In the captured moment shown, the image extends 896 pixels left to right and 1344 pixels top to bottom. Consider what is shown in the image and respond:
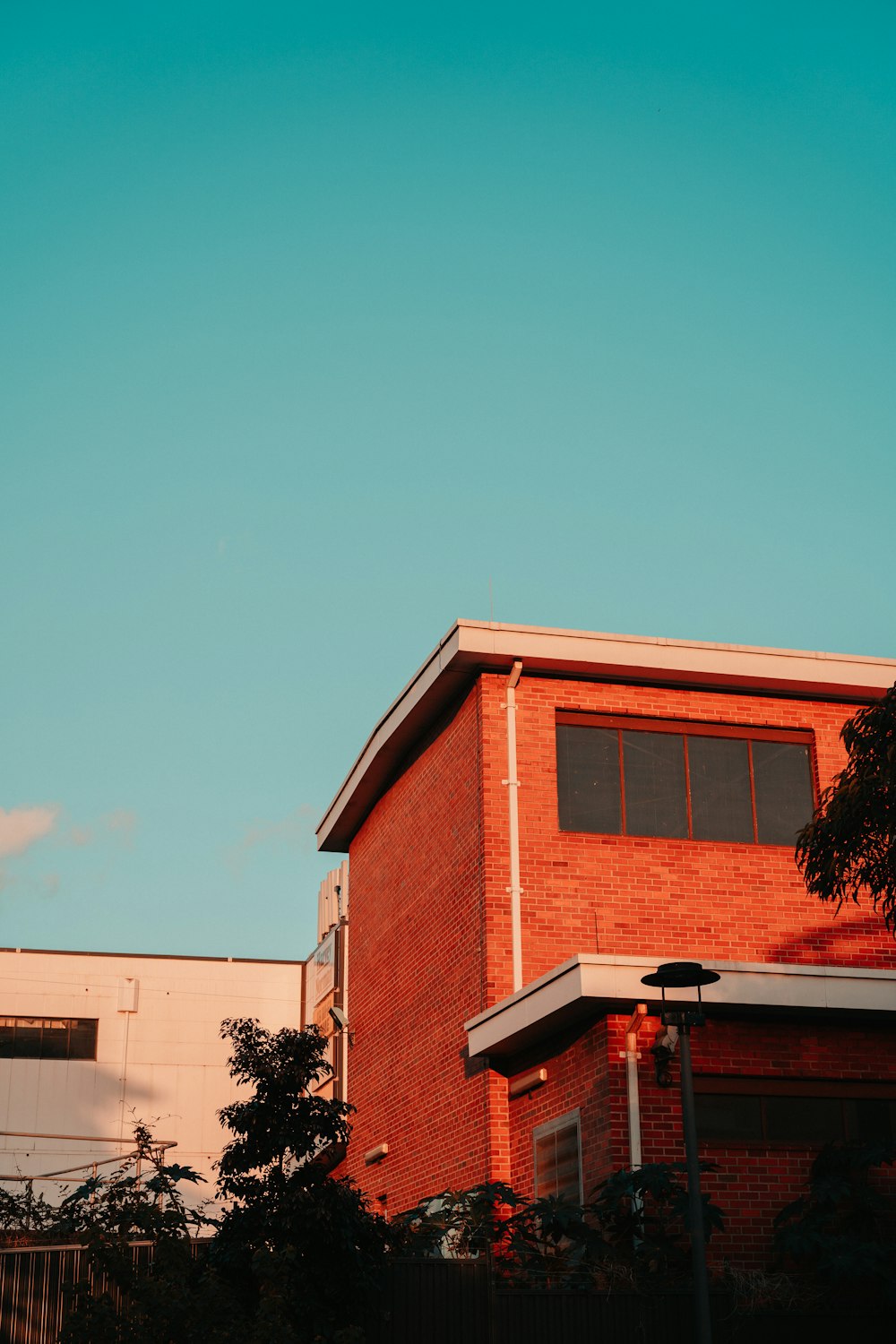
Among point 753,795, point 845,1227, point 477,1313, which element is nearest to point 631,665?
point 753,795

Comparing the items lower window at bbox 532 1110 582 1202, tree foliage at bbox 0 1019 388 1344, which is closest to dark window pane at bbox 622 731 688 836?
lower window at bbox 532 1110 582 1202

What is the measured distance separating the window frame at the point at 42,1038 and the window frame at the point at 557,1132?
77.8 ft

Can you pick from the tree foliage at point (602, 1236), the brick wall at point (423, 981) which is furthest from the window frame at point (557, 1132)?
the tree foliage at point (602, 1236)

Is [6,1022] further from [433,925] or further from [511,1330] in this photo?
[511,1330]

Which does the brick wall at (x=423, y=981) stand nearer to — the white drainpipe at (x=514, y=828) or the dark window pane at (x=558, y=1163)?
the white drainpipe at (x=514, y=828)

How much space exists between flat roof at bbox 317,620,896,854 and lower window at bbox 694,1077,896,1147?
5679 mm

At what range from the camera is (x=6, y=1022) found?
38094mm

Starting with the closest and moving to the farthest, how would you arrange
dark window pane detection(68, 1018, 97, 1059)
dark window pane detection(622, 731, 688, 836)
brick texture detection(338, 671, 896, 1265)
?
brick texture detection(338, 671, 896, 1265) < dark window pane detection(622, 731, 688, 836) < dark window pane detection(68, 1018, 97, 1059)

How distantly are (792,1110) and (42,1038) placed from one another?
2642 cm

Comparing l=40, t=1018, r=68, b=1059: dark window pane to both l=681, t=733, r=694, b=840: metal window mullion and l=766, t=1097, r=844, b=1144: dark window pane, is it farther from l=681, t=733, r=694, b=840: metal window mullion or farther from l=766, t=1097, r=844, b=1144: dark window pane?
l=766, t=1097, r=844, b=1144: dark window pane

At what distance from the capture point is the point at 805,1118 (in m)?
15.7

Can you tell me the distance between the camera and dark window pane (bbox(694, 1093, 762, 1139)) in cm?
1533

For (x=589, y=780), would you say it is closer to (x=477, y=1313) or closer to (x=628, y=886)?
(x=628, y=886)

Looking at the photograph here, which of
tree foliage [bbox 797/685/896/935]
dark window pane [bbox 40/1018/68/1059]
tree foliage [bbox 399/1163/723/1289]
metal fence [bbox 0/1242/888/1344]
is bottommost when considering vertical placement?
metal fence [bbox 0/1242/888/1344]
